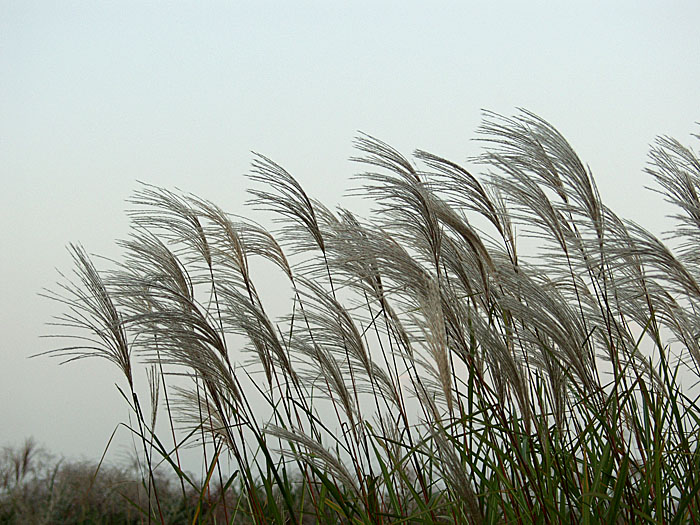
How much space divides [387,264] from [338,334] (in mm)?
465

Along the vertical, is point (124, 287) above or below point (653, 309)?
above

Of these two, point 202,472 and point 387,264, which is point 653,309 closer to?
point 387,264

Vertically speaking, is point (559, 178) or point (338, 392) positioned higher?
point (559, 178)

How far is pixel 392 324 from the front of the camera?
2.33m

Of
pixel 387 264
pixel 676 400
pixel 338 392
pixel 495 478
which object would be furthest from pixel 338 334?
pixel 676 400

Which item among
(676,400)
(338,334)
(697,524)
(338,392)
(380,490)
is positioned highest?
(338,334)

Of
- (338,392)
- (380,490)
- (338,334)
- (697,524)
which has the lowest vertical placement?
(697,524)

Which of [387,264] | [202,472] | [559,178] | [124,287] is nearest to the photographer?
[387,264]

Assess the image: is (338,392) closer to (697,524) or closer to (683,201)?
(697,524)

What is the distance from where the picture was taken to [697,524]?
1912mm

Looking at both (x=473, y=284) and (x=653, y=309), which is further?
(x=653, y=309)

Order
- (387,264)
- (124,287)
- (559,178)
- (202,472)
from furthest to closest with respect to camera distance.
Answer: (202,472), (559,178), (124,287), (387,264)

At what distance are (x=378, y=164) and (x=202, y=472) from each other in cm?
136

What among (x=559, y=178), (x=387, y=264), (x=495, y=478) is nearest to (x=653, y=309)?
(x=559, y=178)
